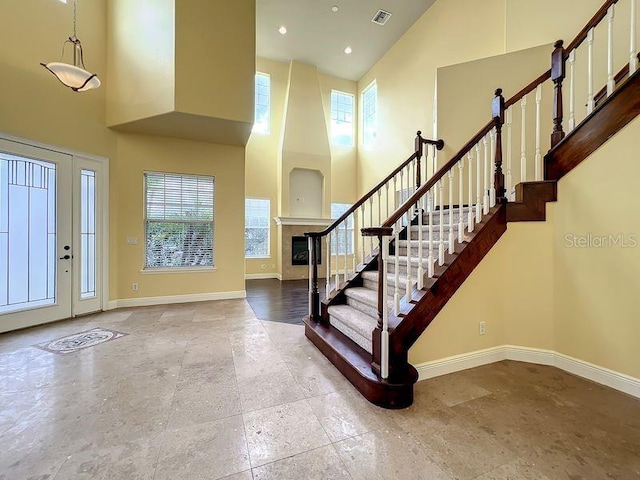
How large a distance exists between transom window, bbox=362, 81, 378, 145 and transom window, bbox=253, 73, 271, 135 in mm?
3066

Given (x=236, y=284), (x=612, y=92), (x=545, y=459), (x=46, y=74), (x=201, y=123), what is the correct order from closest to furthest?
1. (x=545, y=459)
2. (x=612, y=92)
3. (x=46, y=74)
4. (x=201, y=123)
5. (x=236, y=284)

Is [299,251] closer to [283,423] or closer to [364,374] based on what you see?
[364,374]

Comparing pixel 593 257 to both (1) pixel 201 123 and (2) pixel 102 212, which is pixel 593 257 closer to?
(1) pixel 201 123

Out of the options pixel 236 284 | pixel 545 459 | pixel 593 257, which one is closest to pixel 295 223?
pixel 236 284

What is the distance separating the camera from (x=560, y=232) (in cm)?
255

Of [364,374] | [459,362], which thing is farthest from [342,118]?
[364,374]

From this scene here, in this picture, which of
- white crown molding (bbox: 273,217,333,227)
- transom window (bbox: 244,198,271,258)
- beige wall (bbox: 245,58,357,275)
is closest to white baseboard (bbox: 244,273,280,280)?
beige wall (bbox: 245,58,357,275)

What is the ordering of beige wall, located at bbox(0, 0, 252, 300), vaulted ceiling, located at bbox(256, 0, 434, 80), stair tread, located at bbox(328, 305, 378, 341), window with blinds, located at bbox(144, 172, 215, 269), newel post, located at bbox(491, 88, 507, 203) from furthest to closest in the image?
1. vaulted ceiling, located at bbox(256, 0, 434, 80)
2. window with blinds, located at bbox(144, 172, 215, 269)
3. beige wall, located at bbox(0, 0, 252, 300)
4. newel post, located at bbox(491, 88, 507, 203)
5. stair tread, located at bbox(328, 305, 378, 341)

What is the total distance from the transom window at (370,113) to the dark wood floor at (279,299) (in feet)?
16.3

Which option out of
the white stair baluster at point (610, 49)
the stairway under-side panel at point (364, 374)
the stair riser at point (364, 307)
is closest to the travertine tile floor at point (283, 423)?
the stairway under-side panel at point (364, 374)

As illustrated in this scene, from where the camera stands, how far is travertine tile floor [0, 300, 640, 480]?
4.78 feet

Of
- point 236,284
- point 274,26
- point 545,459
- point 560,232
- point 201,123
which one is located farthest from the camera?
point 274,26

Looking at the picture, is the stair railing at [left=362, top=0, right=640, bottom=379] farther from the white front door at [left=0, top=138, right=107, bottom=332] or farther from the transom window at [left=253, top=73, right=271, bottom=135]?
the transom window at [left=253, top=73, right=271, bottom=135]

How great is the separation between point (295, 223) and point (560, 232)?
603 cm
